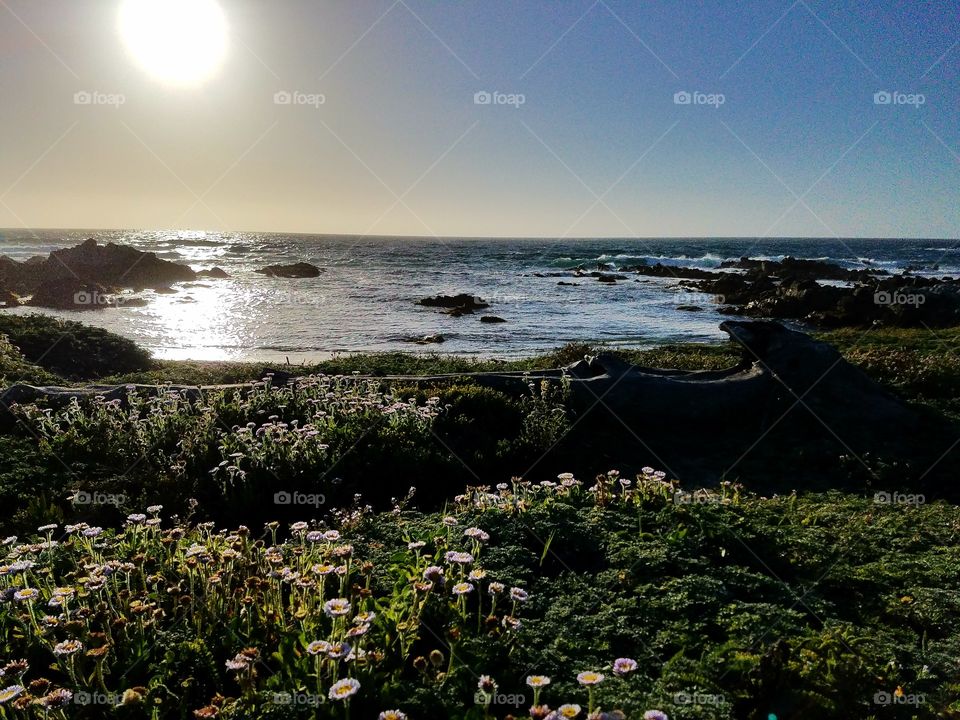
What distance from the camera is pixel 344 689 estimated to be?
324cm

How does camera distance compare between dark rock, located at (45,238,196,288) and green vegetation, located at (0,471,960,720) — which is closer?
green vegetation, located at (0,471,960,720)

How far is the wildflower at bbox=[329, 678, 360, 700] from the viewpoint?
3.13 metres

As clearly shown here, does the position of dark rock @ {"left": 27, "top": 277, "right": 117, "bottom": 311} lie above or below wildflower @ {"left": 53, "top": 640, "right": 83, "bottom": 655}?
above

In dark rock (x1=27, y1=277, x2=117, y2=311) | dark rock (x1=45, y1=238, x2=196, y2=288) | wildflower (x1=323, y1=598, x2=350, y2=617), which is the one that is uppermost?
dark rock (x1=45, y1=238, x2=196, y2=288)

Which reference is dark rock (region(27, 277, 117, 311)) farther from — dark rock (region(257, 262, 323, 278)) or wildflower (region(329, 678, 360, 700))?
wildflower (region(329, 678, 360, 700))

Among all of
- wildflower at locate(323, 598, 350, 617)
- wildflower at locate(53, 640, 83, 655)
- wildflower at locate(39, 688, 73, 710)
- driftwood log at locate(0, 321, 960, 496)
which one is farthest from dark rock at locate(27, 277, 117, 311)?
wildflower at locate(323, 598, 350, 617)

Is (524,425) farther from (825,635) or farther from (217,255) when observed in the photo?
(217,255)

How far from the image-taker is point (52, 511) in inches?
282

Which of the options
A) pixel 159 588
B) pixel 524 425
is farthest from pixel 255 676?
pixel 524 425

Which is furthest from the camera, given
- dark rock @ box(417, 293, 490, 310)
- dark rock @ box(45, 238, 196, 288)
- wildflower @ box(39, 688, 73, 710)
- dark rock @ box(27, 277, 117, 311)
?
dark rock @ box(45, 238, 196, 288)

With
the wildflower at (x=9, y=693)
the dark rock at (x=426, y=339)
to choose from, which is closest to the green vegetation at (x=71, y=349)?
the dark rock at (x=426, y=339)

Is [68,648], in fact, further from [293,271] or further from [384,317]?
[293,271]

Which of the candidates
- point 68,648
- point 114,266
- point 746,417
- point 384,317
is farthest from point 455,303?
point 68,648

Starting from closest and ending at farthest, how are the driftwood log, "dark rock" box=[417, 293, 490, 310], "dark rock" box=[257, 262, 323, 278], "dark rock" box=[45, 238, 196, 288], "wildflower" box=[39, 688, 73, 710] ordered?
"wildflower" box=[39, 688, 73, 710], the driftwood log, "dark rock" box=[417, 293, 490, 310], "dark rock" box=[45, 238, 196, 288], "dark rock" box=[257, 262, 323, 278]
